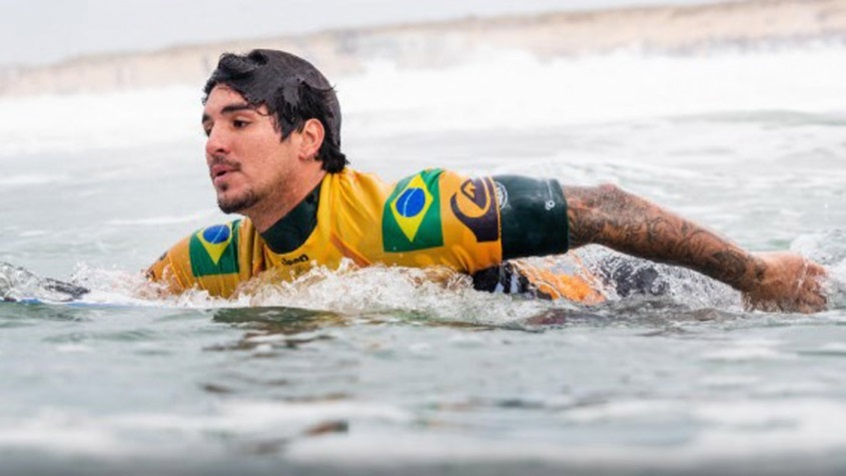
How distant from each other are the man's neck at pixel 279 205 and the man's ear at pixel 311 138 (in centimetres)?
9

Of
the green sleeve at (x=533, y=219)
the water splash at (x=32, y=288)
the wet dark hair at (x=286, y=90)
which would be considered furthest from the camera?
the water splash at (x=32, y=288)

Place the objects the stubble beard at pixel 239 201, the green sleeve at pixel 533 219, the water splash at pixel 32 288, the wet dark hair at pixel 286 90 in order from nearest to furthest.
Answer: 1. the green sleeve at pixel 533 219
2. the stubble beard at pixel 239 201
3. the wet dark hair at pixel 286 90
4. the water splash at pixel 32 288

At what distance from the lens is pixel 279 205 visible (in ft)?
16.8

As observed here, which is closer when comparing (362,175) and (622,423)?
Result: (622,423)

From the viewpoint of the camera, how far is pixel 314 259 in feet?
16.7

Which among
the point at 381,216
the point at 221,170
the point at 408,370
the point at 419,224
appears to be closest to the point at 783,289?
the point at 419,224

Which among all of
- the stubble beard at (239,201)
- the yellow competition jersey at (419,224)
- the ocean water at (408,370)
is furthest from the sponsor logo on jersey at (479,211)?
the stubble beard at (239,201)

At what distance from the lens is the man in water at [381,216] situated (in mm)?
4918

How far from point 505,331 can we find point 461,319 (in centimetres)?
32

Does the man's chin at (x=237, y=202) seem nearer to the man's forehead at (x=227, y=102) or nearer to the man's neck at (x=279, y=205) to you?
the man's neck at (x=279, y=205)

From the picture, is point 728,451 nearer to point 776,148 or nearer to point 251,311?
point 251,311

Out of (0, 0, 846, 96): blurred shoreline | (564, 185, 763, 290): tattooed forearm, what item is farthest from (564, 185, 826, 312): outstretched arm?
(0, 0, 846, 96): blurred shoreline

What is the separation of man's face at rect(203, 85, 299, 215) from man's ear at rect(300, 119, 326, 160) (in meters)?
0.04

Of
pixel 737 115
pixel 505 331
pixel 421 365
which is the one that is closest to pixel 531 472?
pixel 421 365
